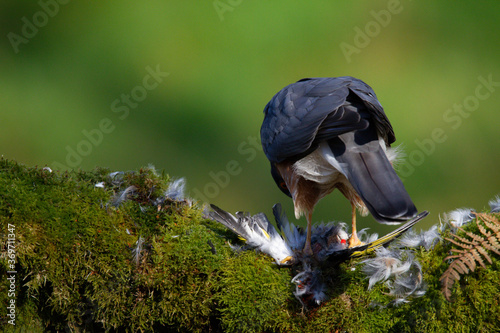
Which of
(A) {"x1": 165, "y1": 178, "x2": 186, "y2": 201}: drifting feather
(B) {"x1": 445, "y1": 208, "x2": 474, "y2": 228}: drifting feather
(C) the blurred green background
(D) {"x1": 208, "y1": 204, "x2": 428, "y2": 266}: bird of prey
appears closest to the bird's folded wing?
(D) {"x1": 208, "y1": 204, "x2": 428, "y2": 266}: bird of prey

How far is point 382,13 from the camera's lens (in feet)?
19.8

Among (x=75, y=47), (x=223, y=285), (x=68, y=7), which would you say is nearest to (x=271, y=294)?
(x=223, y=285)

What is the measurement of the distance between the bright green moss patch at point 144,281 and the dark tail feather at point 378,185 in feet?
0.63

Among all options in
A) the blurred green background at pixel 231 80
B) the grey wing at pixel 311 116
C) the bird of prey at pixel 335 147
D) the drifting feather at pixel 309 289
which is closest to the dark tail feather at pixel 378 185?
the bird of prey at pixel 335 147

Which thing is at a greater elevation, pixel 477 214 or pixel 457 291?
pixel 477 214

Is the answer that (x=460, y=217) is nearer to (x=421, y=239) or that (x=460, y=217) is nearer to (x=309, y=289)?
(x=421, y=239)

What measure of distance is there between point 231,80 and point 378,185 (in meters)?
3.76

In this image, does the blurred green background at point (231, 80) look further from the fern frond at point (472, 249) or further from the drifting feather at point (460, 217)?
the fern frond at point (472, 249)

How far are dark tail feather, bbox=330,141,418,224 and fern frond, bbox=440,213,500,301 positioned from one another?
0.66 ft

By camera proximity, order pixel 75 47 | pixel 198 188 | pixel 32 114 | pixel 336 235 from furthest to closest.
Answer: pixel 75 47 < pixel 32 114 < pixel 198 188 < pixel 336 235

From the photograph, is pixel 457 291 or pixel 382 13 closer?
pixel 457 291

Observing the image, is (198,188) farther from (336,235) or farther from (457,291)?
(457,291)

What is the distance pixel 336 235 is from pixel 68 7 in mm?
5112

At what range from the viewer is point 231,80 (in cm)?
567
